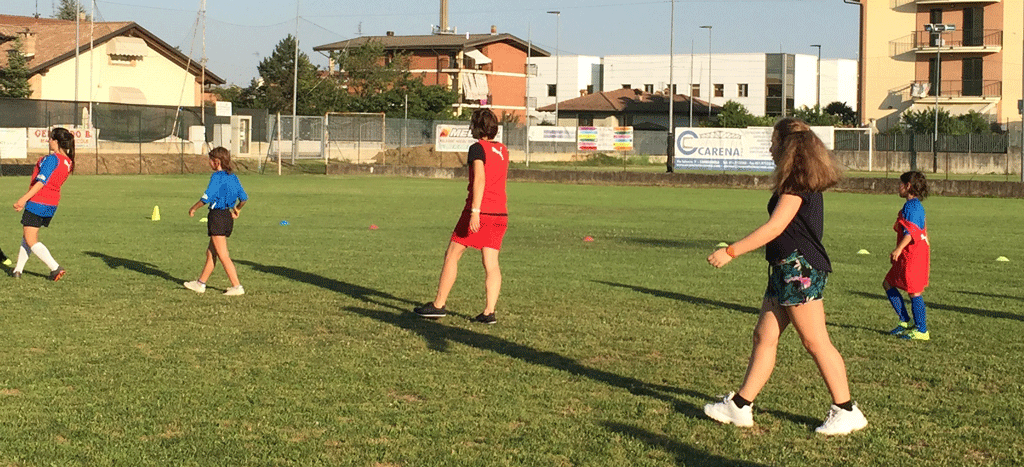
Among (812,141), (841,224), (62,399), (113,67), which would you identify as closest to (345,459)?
(62,399)

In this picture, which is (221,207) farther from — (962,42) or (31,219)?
(962,42)

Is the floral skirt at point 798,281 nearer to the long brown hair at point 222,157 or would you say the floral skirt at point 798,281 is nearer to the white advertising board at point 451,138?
the long brown hair at point 222,157

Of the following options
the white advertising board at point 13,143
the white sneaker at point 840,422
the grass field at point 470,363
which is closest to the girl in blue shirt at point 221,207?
the grass field at point 470,363

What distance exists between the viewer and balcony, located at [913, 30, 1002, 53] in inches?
2707

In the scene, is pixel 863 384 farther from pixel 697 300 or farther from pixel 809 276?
pixel 697 300

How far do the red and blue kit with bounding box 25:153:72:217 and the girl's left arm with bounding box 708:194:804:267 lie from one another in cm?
837

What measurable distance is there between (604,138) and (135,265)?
38565mm

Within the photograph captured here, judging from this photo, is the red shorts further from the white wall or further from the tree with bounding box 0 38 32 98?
the tree with bounding box 0 38 32 98

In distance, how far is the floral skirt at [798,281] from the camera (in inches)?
228

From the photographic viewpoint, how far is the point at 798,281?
19.0 feet


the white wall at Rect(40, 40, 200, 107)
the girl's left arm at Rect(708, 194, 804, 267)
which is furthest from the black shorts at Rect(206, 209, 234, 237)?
the white wall at Rect(40, 40, 200, 107)

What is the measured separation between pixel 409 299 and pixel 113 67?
5627 cm

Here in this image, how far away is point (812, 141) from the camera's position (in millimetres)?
5711

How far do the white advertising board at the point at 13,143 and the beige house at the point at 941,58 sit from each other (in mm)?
49216
